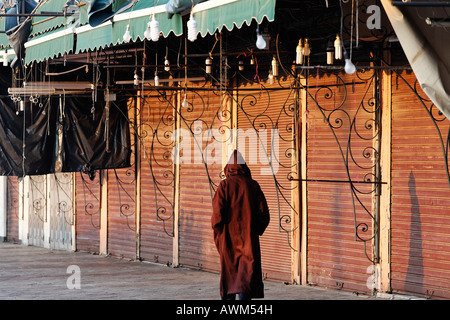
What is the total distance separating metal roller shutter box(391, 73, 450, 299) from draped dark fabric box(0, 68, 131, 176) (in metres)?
5.80

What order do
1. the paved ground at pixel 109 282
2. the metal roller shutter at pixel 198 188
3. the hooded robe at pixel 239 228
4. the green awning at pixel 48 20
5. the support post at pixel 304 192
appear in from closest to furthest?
1. the hooded robe at pixel 239 228
2. the paved ground at pixel 109 282
3. the support post at pixel 304 192
4. the green awning at pixel 48 20
5. the metal roller shutter at pixel 198 188

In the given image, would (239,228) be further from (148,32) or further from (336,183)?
(148,32)

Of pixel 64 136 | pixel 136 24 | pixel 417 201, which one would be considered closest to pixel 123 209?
pixel 64 136

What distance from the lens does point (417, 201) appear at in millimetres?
8469

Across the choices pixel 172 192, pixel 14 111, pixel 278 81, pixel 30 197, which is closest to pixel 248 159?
pixel 278 81

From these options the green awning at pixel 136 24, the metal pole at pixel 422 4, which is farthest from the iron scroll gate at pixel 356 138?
the metal pole at pixel 422 4

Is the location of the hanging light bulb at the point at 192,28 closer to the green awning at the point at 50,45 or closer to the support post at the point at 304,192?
the support post at the point at 304,192

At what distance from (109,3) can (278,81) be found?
8.37ft

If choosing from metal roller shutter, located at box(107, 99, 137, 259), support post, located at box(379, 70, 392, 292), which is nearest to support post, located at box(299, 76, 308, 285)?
support post, located at box(379, 70, 392, 292)

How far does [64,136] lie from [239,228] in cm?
607

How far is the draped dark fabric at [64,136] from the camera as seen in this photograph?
518 inches

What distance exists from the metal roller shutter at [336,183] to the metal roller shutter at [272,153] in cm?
42

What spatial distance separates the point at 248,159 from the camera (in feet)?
35.3

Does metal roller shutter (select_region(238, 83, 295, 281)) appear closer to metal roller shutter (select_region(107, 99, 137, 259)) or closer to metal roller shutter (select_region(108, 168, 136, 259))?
metal roller shutter (select_region(107, 99, 137, 259))
